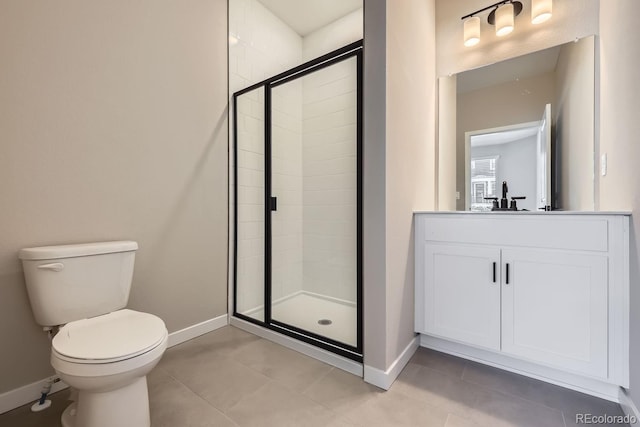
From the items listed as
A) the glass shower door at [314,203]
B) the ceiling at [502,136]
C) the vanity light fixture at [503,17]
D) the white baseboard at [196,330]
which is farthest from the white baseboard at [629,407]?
the white baseboard at [196,330]

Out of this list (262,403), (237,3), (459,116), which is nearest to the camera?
(262,403)

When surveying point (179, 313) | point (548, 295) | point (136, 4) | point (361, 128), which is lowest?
point (179, 313)

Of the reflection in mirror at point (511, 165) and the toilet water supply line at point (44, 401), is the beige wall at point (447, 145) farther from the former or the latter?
the toilet water supply line at point (44, 401)

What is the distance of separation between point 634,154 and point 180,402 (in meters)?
2.37

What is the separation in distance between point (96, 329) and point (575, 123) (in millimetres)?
2871

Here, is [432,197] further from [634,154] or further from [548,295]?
[634,154]

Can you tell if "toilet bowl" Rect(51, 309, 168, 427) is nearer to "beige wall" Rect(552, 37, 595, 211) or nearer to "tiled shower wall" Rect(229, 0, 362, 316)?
"tiled shower wall" Rect(229, 0, 362, 316)

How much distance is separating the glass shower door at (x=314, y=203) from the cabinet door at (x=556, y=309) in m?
0.89

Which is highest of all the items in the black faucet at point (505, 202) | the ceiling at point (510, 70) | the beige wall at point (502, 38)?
the beige wall at point (502, 38)

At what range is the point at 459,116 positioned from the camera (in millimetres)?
2232

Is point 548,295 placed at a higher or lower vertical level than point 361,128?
lower

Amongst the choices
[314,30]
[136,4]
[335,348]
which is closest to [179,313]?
[335,348]

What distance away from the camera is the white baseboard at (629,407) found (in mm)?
1210

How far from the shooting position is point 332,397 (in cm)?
143
